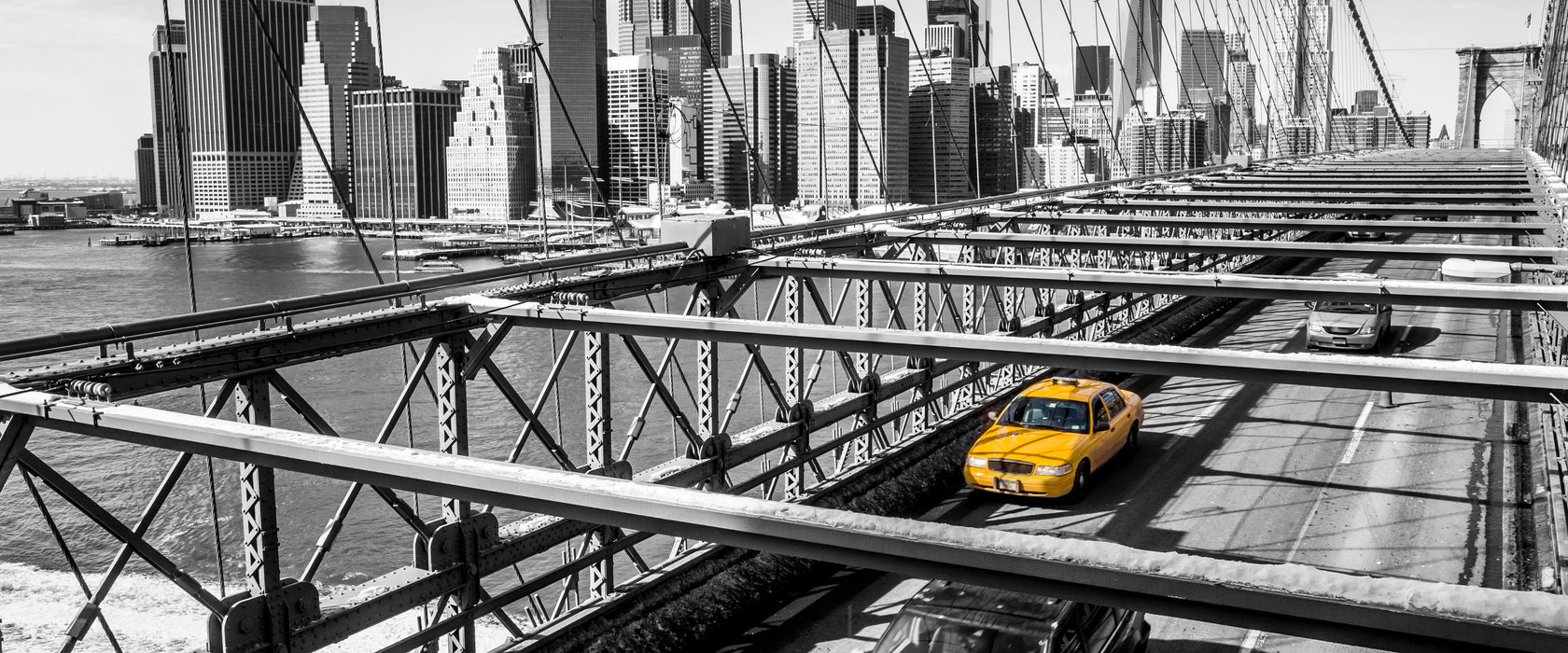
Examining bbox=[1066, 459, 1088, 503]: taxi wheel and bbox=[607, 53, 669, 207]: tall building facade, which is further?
bbox=[607, 53, 669, 207]: tall building facade

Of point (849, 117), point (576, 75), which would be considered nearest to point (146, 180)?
point (576, 75)

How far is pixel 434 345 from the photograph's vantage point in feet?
32.3

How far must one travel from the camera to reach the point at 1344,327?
82.7 feet

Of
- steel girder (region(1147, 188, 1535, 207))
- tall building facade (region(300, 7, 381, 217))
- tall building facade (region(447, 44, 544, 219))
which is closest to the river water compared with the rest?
tall building facade (region(300, 7, 381, 217))

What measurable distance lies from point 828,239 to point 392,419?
8.12m

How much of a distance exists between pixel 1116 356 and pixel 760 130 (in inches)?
4515

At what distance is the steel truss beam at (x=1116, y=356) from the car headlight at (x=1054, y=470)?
6007 millimetres

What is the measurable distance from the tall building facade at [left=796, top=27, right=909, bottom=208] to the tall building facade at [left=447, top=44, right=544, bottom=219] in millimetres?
Result: 20032

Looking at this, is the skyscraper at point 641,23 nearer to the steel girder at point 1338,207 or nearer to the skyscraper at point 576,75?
the skyscraper at point 576,75

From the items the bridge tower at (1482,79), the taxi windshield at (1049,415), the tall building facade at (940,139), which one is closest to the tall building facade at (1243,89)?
the tall building facade at (940,139)

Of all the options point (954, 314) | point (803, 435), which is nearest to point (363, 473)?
point (803, 435)

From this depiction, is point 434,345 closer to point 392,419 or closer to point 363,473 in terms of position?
point 392,419

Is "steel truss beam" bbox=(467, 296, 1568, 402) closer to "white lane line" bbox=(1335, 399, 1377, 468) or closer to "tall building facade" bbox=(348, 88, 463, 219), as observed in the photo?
"white lane line" bbox=(1335, 399, 1377, 468)

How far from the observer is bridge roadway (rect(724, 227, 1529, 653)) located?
12.1 m
